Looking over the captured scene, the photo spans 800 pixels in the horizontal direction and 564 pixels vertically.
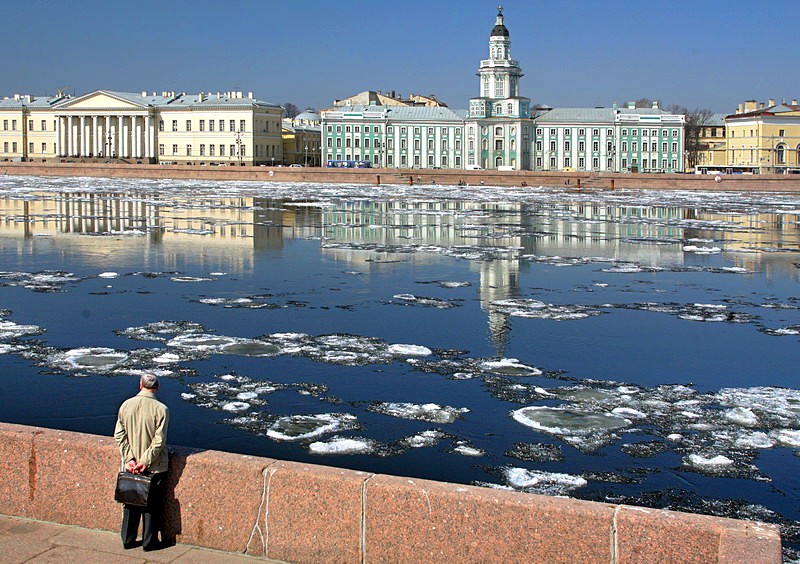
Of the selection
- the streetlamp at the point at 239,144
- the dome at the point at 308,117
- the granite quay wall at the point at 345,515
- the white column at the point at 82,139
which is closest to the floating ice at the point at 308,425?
the granite quay wall at the point at 345,515

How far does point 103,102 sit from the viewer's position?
9275 centimetres

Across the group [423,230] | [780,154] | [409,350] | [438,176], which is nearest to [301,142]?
[438,176]

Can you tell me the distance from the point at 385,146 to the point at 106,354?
8392 cm

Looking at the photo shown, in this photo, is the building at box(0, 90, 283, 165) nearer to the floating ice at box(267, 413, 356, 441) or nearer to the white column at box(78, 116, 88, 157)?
A: the white column at box(78, 116, 88, 157)

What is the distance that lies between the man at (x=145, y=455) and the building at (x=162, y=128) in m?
86.1

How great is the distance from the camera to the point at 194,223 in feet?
88.7

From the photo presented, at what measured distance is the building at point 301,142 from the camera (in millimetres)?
100188

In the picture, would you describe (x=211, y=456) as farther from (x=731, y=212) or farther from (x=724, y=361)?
(x=731, y=212)

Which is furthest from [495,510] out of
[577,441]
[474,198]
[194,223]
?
[474,198]

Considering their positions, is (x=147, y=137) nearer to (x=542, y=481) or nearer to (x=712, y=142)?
(x=712, y=142)

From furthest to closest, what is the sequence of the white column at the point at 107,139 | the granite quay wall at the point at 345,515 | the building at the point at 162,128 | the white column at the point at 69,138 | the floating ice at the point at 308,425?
the white column at the point at 69,138, the white column at the point at 107,139, the building at the point at 162,128, the floating ice at the point at 308,425, the granite quay wall at the point at 345,515

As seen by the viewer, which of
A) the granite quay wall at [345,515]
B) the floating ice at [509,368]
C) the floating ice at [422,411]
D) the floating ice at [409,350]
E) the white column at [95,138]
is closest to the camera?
the granite quay wall at [345,515]

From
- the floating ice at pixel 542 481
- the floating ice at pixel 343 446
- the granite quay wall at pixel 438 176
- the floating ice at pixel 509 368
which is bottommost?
the floating ice at pixel 542 481

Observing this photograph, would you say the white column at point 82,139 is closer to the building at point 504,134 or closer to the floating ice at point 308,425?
the building at point 504,134
